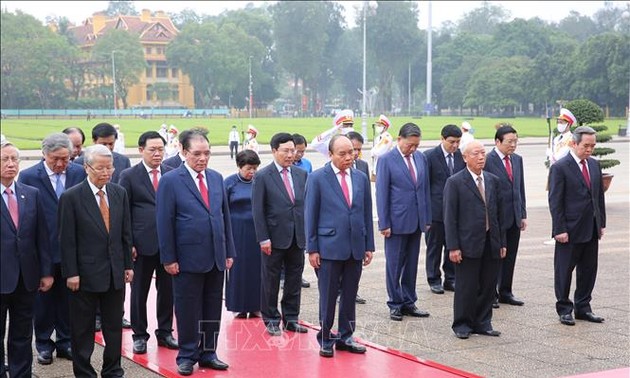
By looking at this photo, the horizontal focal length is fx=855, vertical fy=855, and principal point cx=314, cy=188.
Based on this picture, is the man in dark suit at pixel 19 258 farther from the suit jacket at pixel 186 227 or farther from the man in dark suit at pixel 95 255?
the suit jacket at pixel 186 227

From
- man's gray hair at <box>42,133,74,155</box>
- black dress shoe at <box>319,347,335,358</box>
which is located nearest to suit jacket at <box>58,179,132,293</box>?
man's gray hair at <box>42,133,74,155</box>

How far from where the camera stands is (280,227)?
705 centimetres

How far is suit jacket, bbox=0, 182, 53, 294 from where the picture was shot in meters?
5.22

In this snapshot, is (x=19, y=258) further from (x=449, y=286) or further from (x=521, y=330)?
(x=449, y=286)

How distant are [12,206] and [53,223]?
797mm

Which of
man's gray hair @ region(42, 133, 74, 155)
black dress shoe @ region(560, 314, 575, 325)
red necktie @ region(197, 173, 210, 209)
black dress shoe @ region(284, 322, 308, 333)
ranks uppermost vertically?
man's gray hair @ region(42, 133, 74, 155)

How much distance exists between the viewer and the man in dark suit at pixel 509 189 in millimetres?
8117

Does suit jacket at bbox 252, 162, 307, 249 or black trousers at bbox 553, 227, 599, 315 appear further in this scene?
black trousers at bbox 553, 227, 599, 315

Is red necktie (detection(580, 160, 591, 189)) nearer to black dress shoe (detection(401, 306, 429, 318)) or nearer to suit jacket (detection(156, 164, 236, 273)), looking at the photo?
black dress shoe (detection(401, 306, 429, 318))

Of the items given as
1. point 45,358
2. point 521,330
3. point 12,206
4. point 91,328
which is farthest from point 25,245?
point 521,330

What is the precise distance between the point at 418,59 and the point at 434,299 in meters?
98.6

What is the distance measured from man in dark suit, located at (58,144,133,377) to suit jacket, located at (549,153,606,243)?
3.86 meters

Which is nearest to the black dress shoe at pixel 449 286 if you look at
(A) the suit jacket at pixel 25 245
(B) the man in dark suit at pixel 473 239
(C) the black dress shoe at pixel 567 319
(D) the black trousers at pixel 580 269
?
(D) the black trousers at pixel 580 269

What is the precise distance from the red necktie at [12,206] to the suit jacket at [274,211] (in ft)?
7.07
